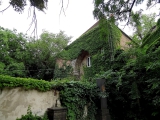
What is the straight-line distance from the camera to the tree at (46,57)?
15.6 metres

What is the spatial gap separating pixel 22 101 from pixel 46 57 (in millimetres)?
12368

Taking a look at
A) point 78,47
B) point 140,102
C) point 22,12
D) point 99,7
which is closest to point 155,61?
point 140,102

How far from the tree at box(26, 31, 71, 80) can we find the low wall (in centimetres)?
1121

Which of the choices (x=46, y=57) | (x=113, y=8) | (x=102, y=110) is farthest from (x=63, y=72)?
(x=113, y=8)

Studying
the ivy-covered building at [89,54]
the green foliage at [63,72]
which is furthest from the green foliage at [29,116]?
the green foliage at [63,72]

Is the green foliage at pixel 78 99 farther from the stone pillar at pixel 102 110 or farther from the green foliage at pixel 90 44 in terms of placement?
the green foliage at pixel 90 44

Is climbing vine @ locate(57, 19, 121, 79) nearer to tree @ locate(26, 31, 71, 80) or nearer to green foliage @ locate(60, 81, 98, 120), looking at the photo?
tree @ locate(26, 31, 71, 80)

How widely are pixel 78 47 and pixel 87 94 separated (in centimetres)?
791

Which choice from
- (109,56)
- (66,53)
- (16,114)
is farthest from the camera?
(66,53)

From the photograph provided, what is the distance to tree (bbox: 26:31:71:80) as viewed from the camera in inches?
616

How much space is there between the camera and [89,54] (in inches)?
471

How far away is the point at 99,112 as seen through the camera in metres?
5.64

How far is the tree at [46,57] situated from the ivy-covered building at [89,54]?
170 centimetres

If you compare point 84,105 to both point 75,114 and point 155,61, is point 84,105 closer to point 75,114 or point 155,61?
point 75,114
